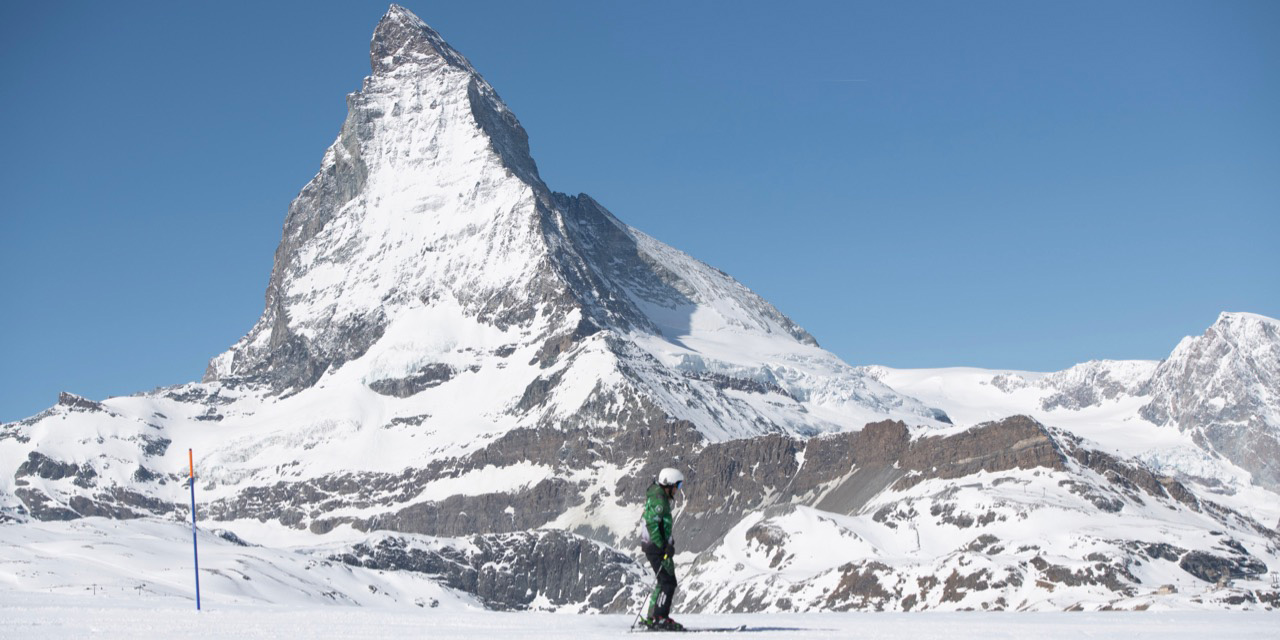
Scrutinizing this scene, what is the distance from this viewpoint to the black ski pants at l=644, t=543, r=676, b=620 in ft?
130

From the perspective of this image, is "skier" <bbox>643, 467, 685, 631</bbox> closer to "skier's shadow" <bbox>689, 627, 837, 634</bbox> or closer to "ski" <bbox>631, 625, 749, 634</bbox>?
"ski" <bbox>631, 625, 749, 634</bbox>

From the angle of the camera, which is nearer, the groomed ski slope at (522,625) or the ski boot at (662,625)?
the groomed ski slope at (522,625)

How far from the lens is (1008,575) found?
19838cm

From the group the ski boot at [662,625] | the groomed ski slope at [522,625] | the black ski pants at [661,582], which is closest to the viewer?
the groomed ski slope at [522,625]

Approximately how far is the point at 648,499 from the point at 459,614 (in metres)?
12.3

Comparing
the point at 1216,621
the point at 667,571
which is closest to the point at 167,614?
the point at 667,571

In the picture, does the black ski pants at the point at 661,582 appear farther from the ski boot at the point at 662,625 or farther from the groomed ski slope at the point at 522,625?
the groomed ski slope at the point at 522,625

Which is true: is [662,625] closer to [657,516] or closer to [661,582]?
[661,582]

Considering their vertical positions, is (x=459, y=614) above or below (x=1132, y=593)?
below

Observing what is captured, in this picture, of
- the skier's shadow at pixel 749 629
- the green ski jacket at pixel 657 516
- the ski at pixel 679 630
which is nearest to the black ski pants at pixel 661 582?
the green ski jacket at pixel 657 516

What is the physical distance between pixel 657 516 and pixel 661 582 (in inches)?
70.1

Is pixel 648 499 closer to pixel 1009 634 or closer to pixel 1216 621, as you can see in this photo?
pixel 1009 634

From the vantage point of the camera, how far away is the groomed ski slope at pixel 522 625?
3778 centimetres

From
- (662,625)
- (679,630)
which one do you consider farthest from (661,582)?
(679,630)
